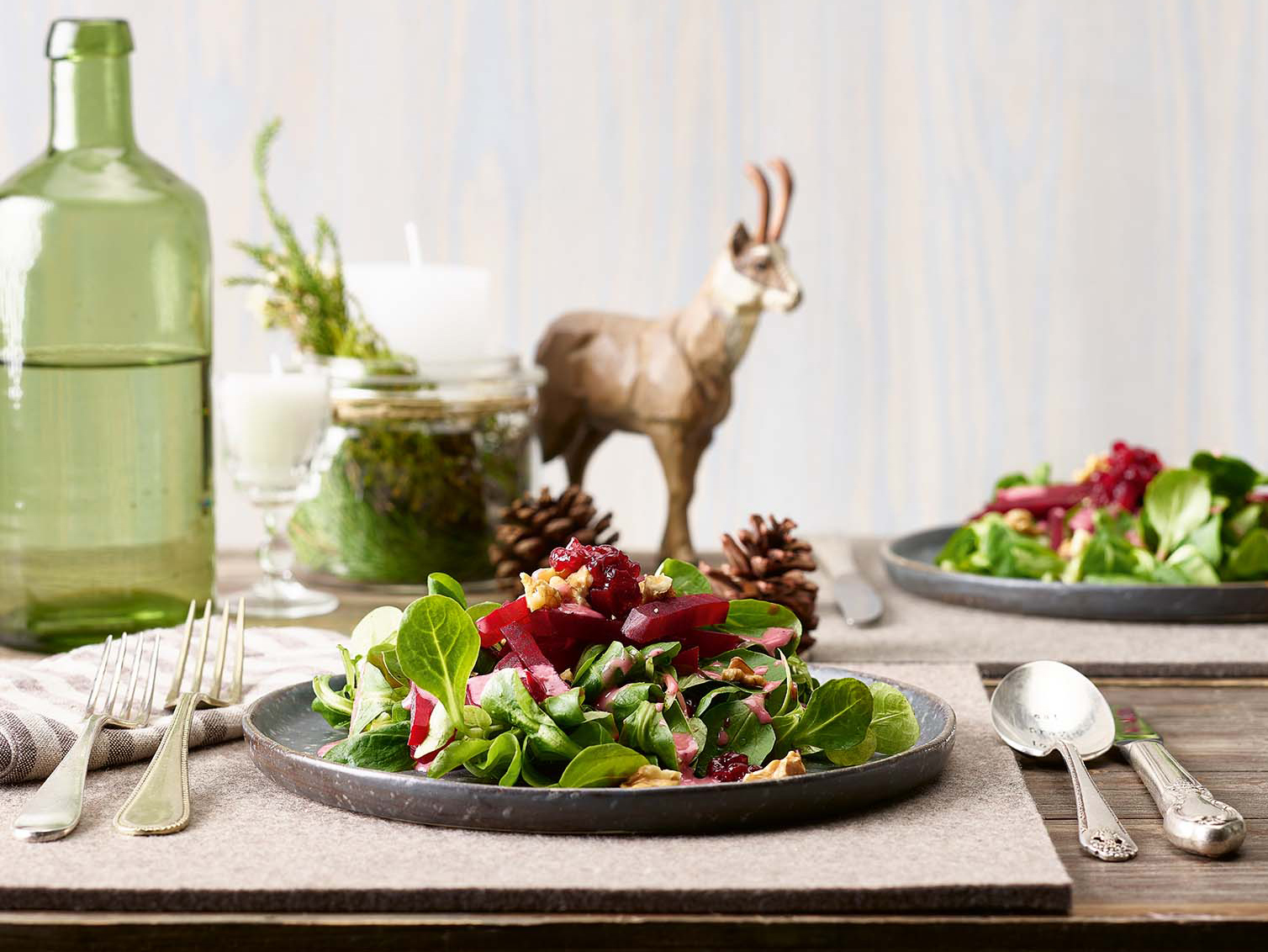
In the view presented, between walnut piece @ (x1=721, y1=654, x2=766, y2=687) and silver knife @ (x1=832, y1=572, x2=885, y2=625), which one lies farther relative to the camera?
silver knife @ (x1=832, y1=572, x2=885, y2=625)

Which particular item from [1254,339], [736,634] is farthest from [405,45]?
[736,634]

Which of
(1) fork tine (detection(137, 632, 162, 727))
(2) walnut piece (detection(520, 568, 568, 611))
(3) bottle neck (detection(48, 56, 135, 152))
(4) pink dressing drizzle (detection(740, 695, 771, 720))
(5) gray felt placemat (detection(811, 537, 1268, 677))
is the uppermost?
(3) bottle neck (detection(48, 56, 135, 152))

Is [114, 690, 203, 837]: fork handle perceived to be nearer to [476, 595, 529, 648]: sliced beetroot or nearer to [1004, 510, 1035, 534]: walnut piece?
[476, 595, 529, 648]: sliced beetroot

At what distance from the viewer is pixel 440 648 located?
70 centimetres

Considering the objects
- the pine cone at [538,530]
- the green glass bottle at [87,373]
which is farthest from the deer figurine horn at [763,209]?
the green glass bottle at [87,373]

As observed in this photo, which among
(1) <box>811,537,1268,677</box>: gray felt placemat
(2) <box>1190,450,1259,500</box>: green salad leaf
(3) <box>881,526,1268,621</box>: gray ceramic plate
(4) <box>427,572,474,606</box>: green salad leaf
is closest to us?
(4) <box>427,572,474,606</box>: green salad leaf

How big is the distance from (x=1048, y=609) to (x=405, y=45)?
153 centimetres

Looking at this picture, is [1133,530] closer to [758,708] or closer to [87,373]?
[758,708]

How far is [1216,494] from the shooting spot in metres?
1.33

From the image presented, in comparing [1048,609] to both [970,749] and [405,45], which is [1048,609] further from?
[405,45]

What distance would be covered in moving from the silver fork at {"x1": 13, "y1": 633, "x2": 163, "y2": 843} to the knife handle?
50 centimetres

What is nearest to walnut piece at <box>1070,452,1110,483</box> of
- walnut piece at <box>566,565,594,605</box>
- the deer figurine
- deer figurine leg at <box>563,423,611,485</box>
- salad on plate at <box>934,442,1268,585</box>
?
salad on plate at <box>934,442,1268,585</box>

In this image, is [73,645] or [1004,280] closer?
[73,645]

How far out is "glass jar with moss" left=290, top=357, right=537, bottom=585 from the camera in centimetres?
134
